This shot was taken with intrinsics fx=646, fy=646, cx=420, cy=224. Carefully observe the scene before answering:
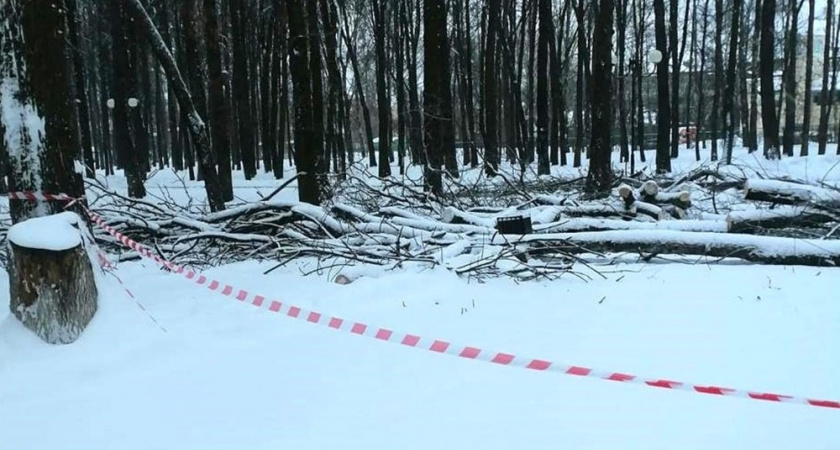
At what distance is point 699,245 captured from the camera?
586 cm

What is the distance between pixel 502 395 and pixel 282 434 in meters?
1.11

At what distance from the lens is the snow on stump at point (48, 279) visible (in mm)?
3938

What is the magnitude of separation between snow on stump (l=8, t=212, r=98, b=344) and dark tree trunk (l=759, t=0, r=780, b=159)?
72.7 feet

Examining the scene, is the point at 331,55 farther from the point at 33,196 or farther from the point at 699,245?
the point at 33,196

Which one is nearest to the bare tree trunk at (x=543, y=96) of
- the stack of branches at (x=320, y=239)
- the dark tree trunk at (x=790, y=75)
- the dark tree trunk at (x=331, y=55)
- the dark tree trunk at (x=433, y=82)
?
the dark tree trunk at (x=331, y=55)

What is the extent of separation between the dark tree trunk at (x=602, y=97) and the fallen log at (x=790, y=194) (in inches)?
147

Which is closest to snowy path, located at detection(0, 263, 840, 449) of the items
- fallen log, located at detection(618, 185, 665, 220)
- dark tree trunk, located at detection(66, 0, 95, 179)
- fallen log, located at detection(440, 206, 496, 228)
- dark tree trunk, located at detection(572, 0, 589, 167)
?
fallen log, located at detection(440, 206, 496, 228)

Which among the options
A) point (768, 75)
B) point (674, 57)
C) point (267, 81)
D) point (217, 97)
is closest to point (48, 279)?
point (217, 97)

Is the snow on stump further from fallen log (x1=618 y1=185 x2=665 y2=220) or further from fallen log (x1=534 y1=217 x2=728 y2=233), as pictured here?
fallen log (x1=618 y1=185 x2=665 y2=220)

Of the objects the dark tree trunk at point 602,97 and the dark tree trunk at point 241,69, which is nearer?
the dark tree trunk at point 602,97

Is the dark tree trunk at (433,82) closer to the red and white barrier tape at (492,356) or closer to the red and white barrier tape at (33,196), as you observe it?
the red and white barrier tape at (492,356)

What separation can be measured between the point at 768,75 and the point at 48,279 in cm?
2282

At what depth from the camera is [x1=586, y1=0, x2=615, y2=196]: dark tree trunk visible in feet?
35.8

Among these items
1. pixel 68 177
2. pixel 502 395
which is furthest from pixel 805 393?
pixel 68 177
